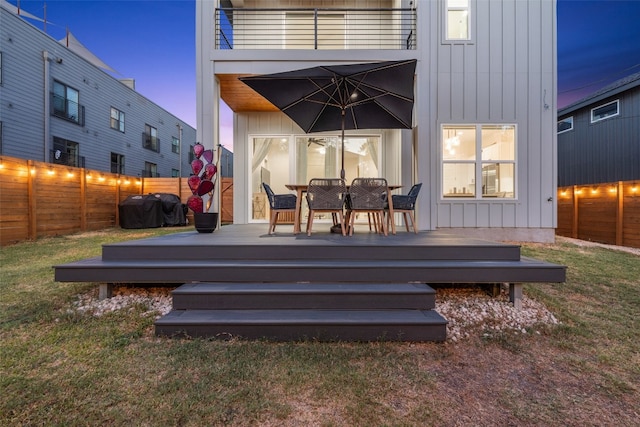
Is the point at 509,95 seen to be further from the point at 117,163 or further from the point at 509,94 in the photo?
the point at 117,163

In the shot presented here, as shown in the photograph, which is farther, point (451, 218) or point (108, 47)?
point (108, 47)

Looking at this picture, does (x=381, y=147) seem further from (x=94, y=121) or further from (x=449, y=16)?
(x=94, y=121)

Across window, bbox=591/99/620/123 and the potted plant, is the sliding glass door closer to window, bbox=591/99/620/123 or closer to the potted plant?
the potted plant

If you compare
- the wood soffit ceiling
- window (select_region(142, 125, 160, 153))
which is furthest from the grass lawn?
window (select_region(142, 125, 160, 153))

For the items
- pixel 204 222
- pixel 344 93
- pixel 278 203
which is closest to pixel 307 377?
pixel 278 203

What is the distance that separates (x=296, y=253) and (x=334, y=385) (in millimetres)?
1469

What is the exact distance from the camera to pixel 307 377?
176 centimetres

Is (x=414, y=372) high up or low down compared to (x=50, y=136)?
down

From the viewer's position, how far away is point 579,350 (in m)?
2.13

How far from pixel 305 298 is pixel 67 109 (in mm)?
14177

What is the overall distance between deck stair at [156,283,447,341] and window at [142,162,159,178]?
16.2 metres

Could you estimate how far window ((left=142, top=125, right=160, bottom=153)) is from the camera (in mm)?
16016

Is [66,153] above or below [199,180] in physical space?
above

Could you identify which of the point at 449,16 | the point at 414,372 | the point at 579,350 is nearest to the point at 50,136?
the point at 449,16
